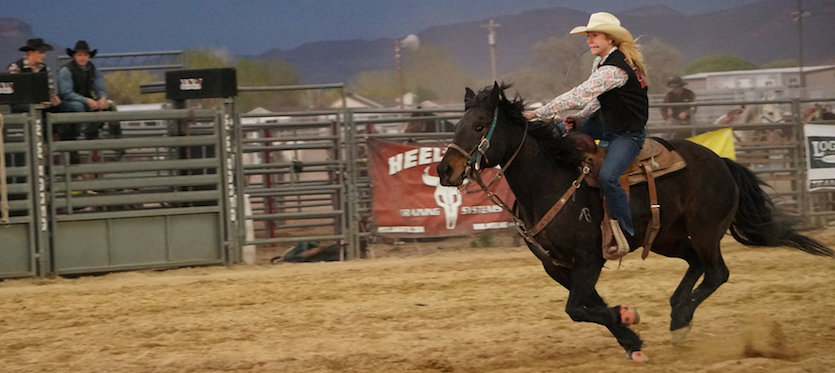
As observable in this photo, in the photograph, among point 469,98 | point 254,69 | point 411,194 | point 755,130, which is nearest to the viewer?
point 469,98

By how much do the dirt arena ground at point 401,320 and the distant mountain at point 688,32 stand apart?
175ft

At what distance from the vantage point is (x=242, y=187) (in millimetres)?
11070

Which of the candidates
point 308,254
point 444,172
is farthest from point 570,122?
point 308,254

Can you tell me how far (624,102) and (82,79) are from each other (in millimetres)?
7267

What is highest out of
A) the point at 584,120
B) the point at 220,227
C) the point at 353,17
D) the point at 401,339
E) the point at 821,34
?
the point at 353,17

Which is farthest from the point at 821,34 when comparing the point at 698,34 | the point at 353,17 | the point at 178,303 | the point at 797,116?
the point at 178,303

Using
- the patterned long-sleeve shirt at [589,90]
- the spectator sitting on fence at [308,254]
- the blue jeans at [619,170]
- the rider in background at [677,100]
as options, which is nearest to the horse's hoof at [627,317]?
the blue jeans at [619,170]

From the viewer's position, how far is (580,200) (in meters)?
5.77

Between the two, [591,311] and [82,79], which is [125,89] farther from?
[591,311]

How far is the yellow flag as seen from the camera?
12.6 metres

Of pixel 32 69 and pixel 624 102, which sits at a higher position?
pixel 32 69

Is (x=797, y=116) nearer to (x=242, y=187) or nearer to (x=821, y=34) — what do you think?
(x=242, y=187)

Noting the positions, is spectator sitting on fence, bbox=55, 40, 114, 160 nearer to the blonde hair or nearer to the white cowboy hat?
the white cowboy hat

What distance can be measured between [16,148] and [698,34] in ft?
224
